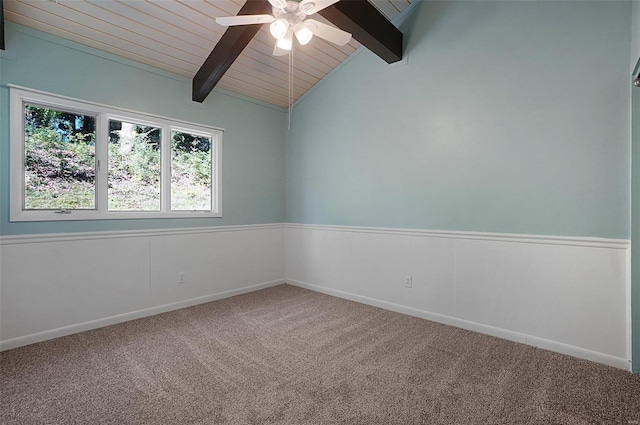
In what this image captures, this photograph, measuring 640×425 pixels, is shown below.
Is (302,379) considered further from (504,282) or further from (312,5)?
(312,5)

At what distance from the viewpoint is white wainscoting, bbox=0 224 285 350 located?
8.61 ft

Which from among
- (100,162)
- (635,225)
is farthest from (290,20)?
(635,225)

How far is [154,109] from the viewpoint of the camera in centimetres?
339

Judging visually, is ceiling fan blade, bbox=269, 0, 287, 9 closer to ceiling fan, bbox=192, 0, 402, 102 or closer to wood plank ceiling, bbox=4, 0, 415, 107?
ceiling fan, bbox=192, 0, 402, 102

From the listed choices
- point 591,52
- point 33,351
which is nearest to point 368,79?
point 591,52

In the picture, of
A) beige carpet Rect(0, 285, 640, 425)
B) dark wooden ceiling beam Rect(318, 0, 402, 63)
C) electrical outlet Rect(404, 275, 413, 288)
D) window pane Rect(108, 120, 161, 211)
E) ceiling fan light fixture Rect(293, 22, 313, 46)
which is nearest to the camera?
beige carpet Rect(0, 285, 640, 425)

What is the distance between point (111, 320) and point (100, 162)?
5.12ft

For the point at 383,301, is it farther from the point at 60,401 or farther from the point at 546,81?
the point at 60,401

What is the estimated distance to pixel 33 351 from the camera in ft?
8.31

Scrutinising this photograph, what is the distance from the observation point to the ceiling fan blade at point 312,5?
2012 mm

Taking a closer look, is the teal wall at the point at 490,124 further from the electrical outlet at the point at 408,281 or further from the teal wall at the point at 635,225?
the electrical outlet at the point at 408,281

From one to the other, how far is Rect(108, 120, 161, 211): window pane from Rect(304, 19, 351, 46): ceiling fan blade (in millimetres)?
2188

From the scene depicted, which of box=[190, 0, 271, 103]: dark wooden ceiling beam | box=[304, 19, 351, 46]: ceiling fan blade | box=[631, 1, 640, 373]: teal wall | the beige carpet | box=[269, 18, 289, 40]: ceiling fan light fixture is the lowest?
the beige carpet

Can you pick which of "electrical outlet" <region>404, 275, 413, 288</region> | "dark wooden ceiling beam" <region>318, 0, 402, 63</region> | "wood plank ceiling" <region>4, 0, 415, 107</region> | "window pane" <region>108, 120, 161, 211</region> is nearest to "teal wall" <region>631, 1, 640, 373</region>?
"electrical outlet" <region>404, 275, 413, 288</region>
